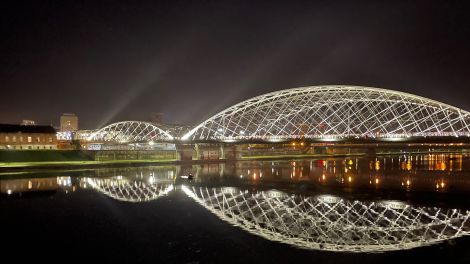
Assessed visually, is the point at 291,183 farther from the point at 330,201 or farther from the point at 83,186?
the point at 83,186

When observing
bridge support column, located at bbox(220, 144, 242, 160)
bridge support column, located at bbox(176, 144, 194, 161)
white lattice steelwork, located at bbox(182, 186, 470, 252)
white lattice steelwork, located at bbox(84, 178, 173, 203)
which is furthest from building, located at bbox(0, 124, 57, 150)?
white lattice steelwork, located at bbox(182, 186, 470, 252)

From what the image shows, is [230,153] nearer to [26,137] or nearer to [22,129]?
[26,137]

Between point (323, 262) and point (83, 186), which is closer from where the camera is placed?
point (323, 262)

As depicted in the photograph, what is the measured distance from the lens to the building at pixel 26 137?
84.8 metres

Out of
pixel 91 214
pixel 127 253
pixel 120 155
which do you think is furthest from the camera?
pixel 120 155

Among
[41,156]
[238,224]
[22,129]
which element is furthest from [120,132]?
[238,224]

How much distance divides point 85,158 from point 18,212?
157ft

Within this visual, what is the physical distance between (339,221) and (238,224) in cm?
558

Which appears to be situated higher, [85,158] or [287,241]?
[85,158]

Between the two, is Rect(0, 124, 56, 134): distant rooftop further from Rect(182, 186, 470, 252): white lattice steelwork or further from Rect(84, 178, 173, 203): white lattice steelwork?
Rect(182, 186, 470, 252): white lattice steelwork

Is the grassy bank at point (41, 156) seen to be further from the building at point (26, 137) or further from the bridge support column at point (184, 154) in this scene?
the bridge support column at point (184, 154)

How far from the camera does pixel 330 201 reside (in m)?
30.7

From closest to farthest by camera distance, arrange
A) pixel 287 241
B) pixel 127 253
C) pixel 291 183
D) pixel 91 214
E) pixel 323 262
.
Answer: pixel 323 262 → pixel 127 253 → pixel 287 241 → pixel 91 214 → pixel 291 183

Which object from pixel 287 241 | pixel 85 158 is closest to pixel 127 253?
pixel 287 241
